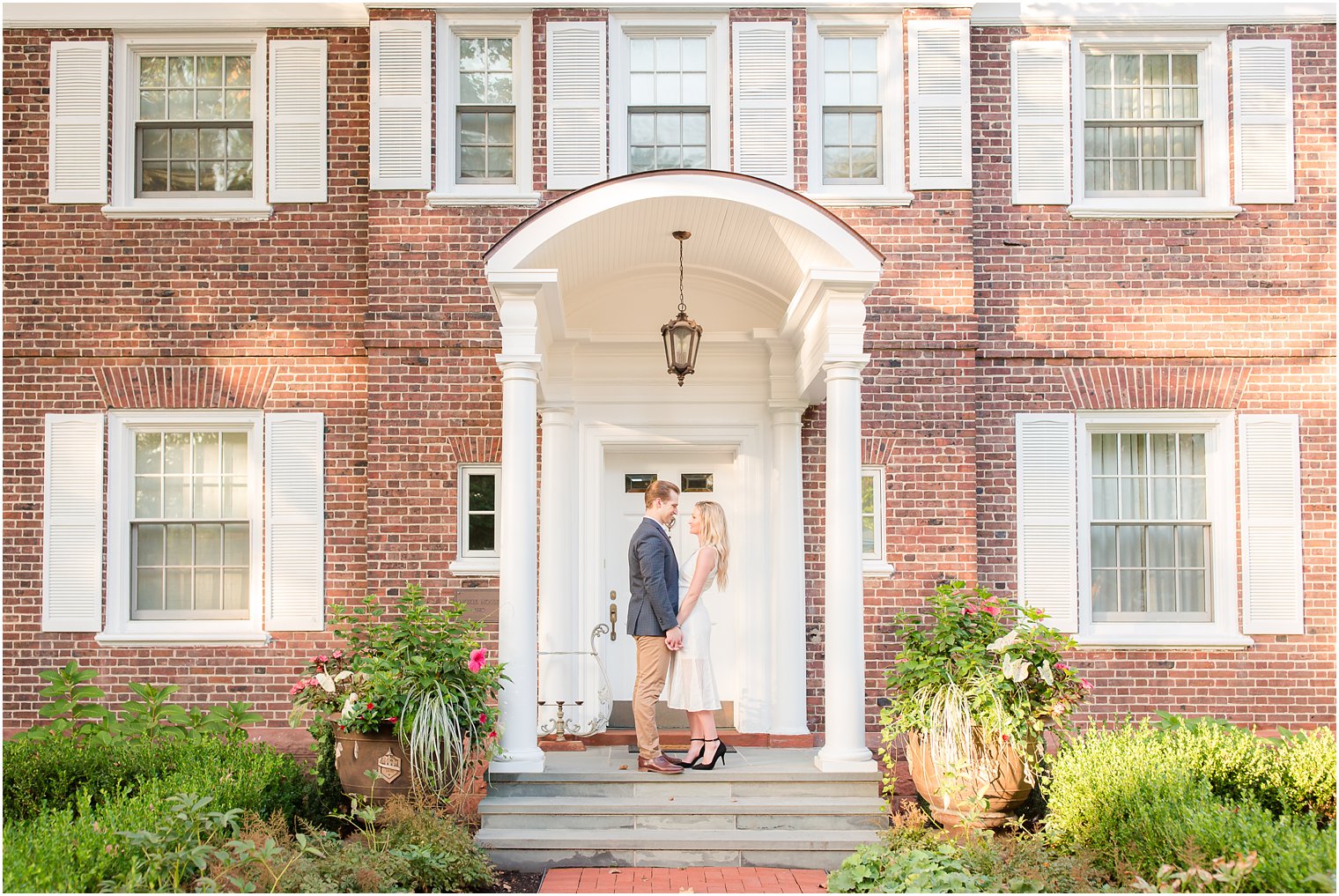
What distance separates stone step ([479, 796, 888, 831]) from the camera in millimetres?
6820

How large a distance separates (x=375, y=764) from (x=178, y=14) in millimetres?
6189

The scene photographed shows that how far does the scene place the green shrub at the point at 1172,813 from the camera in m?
4.91

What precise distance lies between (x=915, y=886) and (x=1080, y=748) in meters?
1.49

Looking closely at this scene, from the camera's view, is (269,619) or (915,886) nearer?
(915,886)

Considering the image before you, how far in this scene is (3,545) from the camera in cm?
902

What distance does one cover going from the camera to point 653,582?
7.02m

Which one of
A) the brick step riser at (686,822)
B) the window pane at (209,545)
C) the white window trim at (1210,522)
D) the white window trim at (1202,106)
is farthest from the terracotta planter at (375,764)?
the white window trim at (1202,106)

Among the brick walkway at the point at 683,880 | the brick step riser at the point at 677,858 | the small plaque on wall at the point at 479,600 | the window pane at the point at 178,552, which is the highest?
the window pane at the point at 178,552

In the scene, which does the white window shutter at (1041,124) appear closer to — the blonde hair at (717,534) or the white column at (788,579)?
the white column at (788,579)

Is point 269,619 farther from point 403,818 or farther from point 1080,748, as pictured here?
point 1080,748

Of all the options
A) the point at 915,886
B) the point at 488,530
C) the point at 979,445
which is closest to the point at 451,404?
the point at 488,530

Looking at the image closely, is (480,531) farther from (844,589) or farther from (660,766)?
(844,589)

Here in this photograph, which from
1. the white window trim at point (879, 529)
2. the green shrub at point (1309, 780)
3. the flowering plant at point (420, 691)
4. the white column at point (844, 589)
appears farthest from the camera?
the white window trim at point (879, 529)

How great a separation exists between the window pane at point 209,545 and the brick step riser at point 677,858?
13.2 ft
